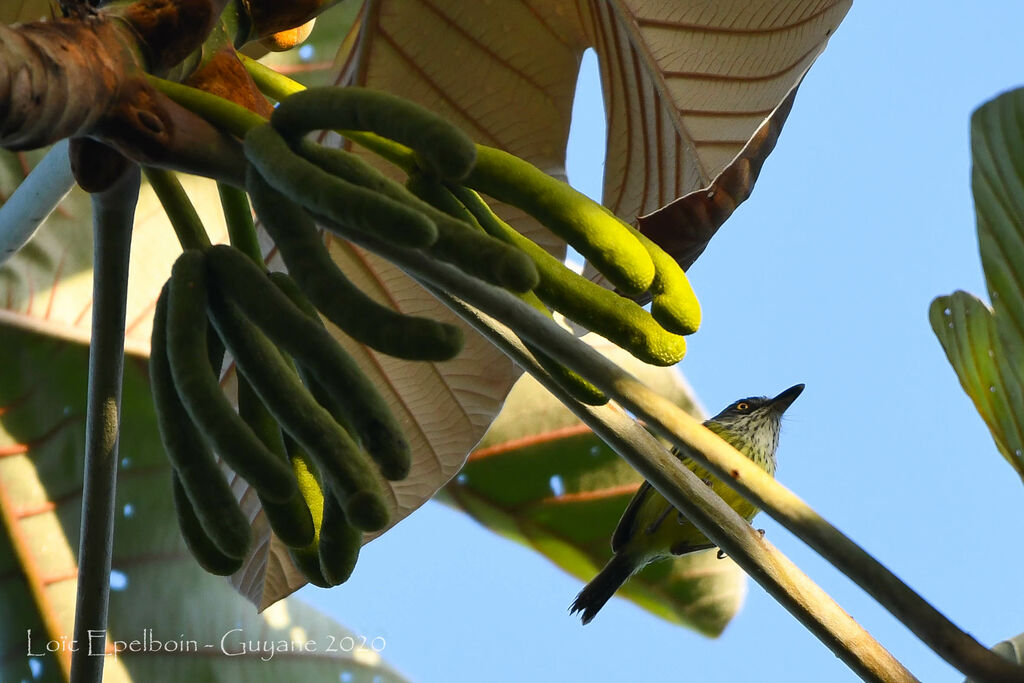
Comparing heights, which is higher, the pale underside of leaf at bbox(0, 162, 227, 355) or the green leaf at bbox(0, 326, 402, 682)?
the pale underside of leaf at bbox(0, 162, 227, 355)

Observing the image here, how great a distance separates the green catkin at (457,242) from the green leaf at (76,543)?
114cm

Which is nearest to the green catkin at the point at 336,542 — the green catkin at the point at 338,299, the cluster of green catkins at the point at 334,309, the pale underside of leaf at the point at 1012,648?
the cluster of green catkins at the point at 334,309

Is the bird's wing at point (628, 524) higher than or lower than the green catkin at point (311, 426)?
higher

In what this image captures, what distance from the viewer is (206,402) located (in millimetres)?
558

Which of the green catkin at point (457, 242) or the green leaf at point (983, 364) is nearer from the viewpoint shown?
the green catkin at point (457, 242)

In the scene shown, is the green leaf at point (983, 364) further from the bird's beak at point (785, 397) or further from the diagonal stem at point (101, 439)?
the bird's beak at point (785, 397)

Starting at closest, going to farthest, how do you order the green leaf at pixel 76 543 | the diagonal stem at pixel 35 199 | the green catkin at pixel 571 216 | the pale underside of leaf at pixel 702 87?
the green catkin at pixel 571 216, the diagonal stem at pixel 35 199, the pale underside of leaf at pixel 702 87, the green leaf at pixel 76 543

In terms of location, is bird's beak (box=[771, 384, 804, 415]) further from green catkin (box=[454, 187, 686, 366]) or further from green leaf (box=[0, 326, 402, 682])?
green catkin (box=[454, 187, 686, 366])

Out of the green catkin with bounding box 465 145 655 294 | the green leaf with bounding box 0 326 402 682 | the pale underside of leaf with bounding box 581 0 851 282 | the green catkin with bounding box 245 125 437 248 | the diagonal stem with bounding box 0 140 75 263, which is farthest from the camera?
the green leaf with bounding box 0 326 402 682

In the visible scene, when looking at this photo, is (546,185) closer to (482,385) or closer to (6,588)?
(482,385)

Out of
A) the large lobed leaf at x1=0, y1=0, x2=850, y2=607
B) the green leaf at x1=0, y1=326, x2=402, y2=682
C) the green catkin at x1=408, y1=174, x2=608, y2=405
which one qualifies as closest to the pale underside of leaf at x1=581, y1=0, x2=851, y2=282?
the large lobed leaf at x1=0, y1=0, x2=850, y2=607

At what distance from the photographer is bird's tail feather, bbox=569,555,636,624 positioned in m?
1.80

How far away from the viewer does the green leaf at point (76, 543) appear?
1589 millimetres

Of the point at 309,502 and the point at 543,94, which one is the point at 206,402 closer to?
the point at 309,502
